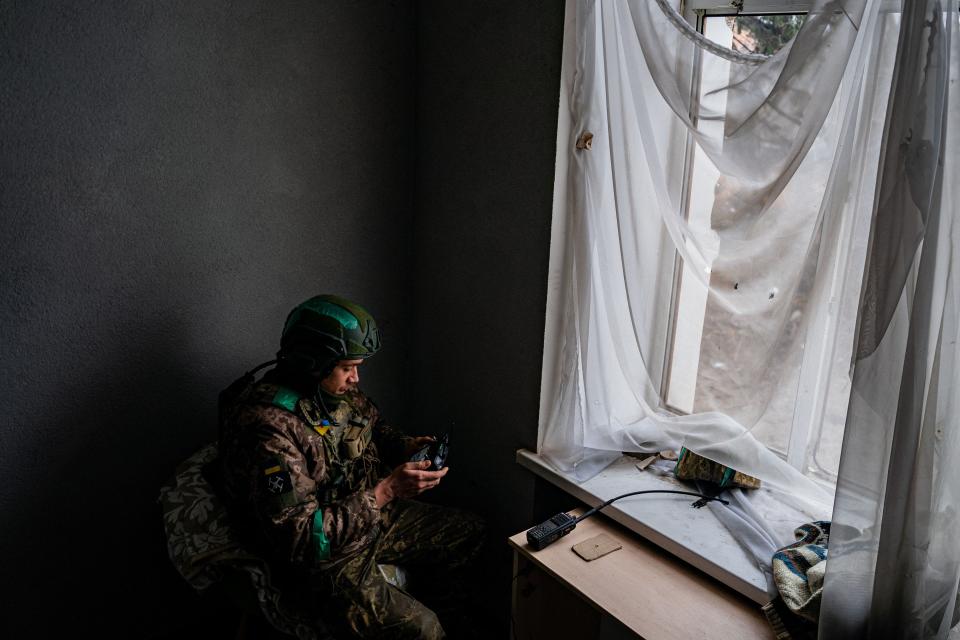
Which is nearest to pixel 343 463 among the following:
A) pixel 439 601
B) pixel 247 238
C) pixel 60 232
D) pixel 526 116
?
pixel 439 601

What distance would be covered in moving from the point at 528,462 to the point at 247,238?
1131 millimetres

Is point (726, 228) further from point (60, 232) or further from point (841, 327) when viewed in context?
point (60, 232)

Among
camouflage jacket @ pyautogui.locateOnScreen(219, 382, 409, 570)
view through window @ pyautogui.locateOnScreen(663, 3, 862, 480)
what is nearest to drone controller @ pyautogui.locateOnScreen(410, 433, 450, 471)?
camouflage jacket @ pyautogui.locateOnScreen(219, 382, 409, 570)

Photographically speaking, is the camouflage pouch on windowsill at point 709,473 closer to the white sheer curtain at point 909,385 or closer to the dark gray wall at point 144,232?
the white sheer curtain at point 909,385

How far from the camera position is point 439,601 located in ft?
6.28

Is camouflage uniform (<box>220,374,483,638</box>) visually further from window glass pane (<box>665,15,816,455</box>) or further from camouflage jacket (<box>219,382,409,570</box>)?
window glass pane (<box>665,15,816,455</box>)

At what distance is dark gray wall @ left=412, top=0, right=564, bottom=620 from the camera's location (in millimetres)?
1761

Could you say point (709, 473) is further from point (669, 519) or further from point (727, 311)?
point (727, 311)

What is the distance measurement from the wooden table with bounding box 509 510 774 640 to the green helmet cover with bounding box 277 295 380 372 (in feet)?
2.17

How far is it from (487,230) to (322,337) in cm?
66

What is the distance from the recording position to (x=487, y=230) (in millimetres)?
1975

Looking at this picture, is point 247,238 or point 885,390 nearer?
point 885,390

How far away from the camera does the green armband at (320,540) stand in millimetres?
1502

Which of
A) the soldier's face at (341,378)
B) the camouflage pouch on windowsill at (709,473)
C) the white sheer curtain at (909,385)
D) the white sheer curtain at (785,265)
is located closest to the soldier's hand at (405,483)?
the soldier's face at (341,378)
